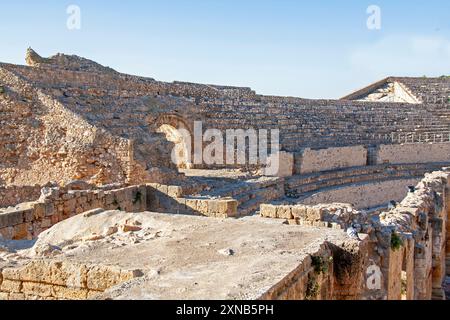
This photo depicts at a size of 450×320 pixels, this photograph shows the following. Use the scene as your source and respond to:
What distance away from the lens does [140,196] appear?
970 cm

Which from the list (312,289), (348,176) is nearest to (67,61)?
(348,176)

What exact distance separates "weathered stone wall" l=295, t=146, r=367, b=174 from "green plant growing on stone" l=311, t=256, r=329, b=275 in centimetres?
1272

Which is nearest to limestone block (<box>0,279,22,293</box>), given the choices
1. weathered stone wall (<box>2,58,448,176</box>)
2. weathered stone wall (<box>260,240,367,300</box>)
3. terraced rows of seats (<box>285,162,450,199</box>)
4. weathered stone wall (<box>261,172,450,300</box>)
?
weathered stone wall (<box>260,240,367,300</box>)

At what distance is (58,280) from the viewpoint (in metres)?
4.06

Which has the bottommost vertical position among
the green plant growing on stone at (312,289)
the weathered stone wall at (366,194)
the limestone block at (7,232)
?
the weathered stone wall at (366,194)

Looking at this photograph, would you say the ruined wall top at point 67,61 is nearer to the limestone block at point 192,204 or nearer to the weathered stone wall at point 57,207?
the weathered stone wall at point 57,207

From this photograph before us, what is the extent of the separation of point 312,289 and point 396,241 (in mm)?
3091

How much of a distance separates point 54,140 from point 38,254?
8.11 m

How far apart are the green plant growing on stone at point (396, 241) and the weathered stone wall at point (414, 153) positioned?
46.1ft

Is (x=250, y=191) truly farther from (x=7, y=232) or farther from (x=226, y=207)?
(x=7, y=232)

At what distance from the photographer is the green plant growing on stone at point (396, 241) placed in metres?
6.79

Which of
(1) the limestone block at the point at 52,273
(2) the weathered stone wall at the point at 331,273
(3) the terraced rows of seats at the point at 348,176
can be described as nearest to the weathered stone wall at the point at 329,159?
(3) the terraced rows of seats at the point at 348,176
